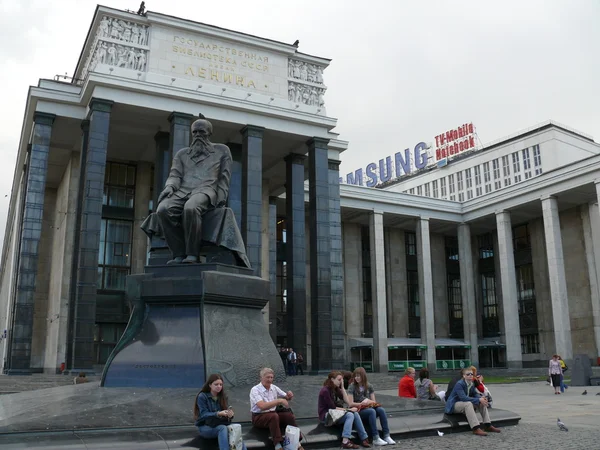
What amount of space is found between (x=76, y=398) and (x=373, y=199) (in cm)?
4408

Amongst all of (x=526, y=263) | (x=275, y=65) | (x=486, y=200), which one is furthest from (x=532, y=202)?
(x=275, y=65)

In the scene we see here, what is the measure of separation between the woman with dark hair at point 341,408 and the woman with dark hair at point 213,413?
177 cm

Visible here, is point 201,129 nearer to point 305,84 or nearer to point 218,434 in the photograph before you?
point 218,434

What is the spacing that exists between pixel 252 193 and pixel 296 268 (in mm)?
6035

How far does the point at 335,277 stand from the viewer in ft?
125

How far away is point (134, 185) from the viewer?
4141 cm

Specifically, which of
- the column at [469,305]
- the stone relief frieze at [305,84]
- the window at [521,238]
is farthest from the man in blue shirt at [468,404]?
the window at [521,238]

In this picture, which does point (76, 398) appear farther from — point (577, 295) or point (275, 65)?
point (577, 295)

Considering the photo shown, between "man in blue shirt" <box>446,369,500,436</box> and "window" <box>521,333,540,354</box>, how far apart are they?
48.0 metres

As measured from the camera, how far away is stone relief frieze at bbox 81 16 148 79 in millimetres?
34406

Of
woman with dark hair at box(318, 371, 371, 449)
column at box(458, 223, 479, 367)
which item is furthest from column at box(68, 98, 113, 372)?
column at box(458, 223, 479, 367)

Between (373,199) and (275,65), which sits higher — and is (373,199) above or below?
below

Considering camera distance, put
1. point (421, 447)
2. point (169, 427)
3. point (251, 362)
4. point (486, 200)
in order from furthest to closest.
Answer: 1. point (486, 200)
2. point (251, 362)
3. point (421, 447)
4. point (169, 427)

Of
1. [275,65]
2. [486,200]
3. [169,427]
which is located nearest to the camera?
[169,427]
